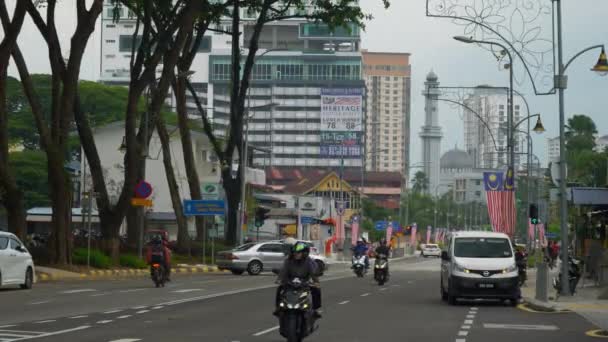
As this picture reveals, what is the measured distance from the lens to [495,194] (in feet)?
178

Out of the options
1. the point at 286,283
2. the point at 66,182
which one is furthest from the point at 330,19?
the point at 286,283

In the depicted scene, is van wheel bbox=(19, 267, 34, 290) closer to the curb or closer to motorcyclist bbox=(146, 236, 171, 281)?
motorcyclist bbox=(146, 236, 171, 281)

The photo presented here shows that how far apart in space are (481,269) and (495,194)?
79.3 ft

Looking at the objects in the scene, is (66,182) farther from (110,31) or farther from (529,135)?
(110,31)

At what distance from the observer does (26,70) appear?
41.7 metres

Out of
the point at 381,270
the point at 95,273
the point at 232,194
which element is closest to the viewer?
the point at 381,270

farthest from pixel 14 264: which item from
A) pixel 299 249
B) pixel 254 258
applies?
pixel 254 258

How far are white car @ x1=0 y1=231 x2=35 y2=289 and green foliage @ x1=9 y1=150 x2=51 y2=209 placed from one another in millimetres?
59550

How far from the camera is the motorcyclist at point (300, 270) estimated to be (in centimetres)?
1736

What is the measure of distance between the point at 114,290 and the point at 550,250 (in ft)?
126

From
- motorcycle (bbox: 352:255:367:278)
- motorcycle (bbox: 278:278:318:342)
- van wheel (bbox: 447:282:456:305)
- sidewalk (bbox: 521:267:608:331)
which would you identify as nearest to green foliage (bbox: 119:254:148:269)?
motorcycle (bbox: 352:255:367:278)

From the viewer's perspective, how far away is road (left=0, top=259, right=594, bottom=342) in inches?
757

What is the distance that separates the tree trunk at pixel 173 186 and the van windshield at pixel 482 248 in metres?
23.6

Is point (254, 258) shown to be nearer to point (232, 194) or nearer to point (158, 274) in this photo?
point (232, 194)
